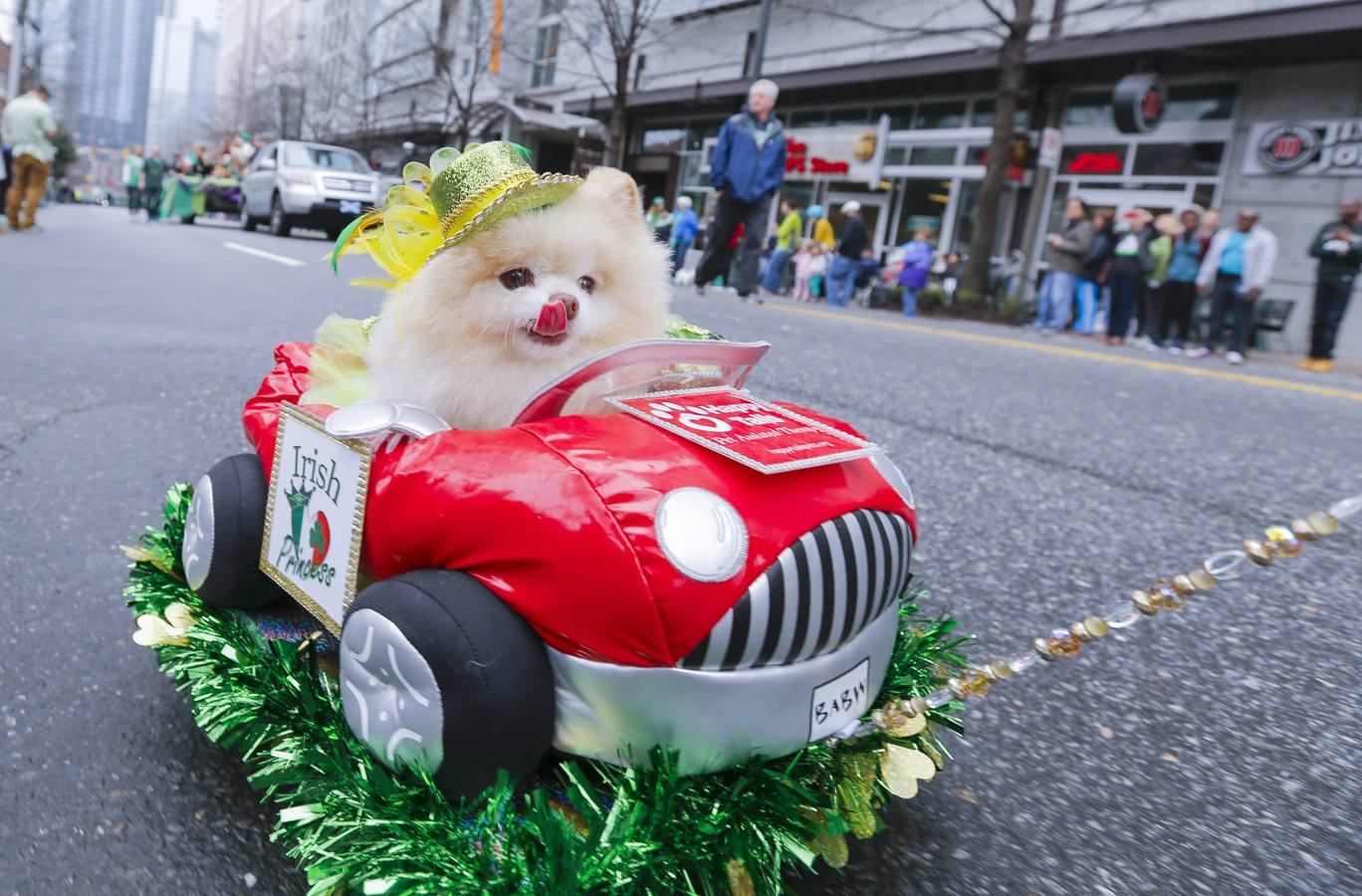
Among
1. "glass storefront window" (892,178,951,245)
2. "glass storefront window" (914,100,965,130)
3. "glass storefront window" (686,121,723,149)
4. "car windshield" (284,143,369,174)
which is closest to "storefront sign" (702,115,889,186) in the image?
"glass storefront window" (914,100,965,130)

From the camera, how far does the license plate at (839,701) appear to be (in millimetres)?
1041

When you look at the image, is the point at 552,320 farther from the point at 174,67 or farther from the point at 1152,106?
the point at 174,67

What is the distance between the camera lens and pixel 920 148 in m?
17.3

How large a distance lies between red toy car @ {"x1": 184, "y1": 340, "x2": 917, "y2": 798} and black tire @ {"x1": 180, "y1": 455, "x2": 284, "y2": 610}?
12.7 inches

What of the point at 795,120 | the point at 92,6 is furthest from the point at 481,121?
the point at 92,6

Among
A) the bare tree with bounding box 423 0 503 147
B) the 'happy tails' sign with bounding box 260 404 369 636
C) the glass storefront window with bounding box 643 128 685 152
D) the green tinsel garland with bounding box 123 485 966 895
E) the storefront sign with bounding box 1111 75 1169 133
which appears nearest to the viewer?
the green tinsel garland with bounding box 123 485 966 895

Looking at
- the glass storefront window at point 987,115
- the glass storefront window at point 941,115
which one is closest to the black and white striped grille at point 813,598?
the glass storefront window at point 987,115

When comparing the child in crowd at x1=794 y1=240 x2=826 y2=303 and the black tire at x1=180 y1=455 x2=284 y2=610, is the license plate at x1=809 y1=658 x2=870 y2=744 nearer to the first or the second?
the black tire at x1=180 y1=455 x2=284 y2=610

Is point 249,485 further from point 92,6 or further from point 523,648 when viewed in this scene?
point 92,6

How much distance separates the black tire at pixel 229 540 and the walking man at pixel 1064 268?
10358 millimetres

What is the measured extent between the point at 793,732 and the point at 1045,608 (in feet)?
3.47

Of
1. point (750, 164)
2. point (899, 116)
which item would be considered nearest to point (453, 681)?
point (750, 164)

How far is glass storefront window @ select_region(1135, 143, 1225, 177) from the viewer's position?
13.4m

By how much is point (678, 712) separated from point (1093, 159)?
1590 cm
